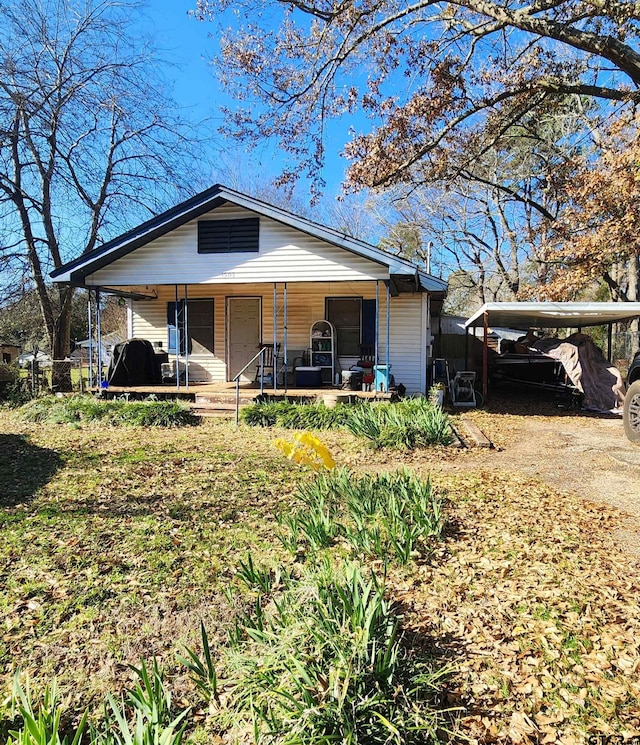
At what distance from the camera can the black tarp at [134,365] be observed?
1196 cm

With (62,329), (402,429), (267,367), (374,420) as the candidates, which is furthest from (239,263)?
(62,329)

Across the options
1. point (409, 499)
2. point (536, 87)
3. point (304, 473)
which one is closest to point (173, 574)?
point (409, 499)

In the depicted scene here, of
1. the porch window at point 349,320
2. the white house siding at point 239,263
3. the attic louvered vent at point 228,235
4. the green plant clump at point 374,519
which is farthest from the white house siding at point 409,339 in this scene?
the green plant clump at point 374,519

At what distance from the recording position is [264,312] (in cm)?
1358

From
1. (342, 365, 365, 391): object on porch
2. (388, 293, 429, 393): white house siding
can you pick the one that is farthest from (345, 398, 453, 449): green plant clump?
(388, 293, 429, 393): white house siding

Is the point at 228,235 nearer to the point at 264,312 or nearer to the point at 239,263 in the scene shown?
the point at 239,263

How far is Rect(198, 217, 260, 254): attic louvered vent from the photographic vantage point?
11.4m

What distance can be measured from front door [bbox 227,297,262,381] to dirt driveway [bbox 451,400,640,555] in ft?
20.5

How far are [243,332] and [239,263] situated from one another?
2.80 m

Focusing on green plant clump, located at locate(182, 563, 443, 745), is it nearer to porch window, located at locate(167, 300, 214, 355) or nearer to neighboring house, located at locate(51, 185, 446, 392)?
neighboring house, located at locate(51, 185, 446, 392)

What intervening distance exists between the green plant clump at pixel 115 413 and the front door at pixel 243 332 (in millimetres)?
3589

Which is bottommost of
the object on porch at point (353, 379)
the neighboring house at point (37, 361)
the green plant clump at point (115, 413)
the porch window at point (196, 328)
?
the green plant clump at point (115, 413)

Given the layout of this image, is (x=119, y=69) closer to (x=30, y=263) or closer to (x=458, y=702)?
(x=30, y=263)

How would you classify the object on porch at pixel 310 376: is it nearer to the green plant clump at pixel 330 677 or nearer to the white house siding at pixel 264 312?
the white house siding at pixel 264 312
